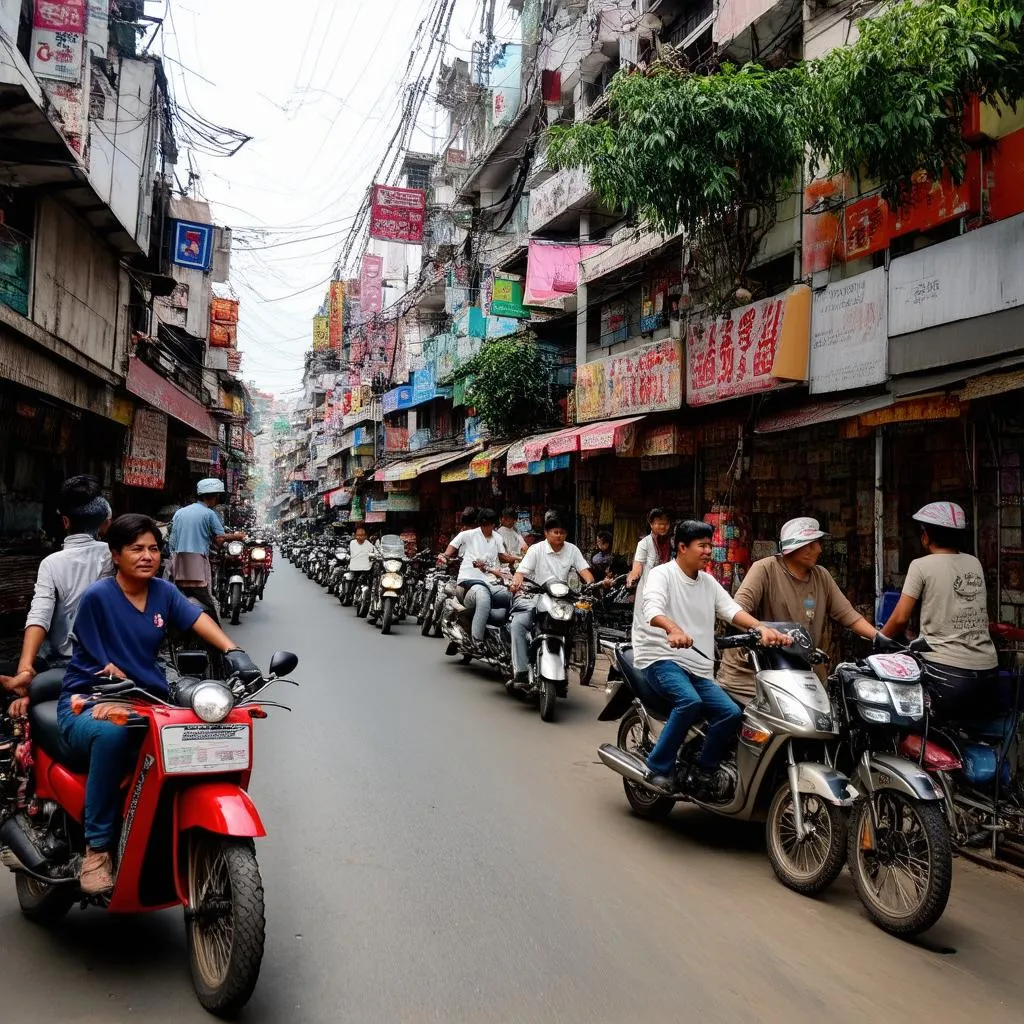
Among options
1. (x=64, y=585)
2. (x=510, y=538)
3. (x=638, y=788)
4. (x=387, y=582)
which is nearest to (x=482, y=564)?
(x=510, y=538)

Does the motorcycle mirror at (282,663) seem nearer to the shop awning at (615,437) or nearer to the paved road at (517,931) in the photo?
the paved road at (517,931)

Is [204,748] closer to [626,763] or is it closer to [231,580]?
[626,763]

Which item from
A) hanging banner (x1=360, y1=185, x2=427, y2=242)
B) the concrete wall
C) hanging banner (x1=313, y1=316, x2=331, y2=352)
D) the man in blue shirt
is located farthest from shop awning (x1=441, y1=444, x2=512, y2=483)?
hanging banner (x1=313, y1=316, x2=331, y2=352)

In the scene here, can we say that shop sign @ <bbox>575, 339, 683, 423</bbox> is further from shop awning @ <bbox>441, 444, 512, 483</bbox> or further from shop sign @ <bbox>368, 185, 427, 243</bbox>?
shop sign @ <bbox>368, 185, 427, 243</bbox>

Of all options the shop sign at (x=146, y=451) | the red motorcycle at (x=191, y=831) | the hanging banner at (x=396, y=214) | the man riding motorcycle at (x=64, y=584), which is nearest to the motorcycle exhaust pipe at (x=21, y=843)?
the red motorcycle at (x=191, y=831)

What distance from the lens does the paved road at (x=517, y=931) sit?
9.73 ft

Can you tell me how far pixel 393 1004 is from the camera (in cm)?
293

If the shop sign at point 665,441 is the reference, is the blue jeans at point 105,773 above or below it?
below

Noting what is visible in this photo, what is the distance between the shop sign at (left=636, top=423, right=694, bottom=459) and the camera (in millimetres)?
12891

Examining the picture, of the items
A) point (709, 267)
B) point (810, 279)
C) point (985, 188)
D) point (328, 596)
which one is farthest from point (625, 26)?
point (328, 596)

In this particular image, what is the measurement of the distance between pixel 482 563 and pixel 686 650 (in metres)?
5.46

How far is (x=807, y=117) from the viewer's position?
879 cm

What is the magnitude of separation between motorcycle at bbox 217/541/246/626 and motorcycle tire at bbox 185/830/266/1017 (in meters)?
12.1

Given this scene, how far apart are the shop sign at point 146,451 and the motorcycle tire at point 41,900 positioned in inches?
536
